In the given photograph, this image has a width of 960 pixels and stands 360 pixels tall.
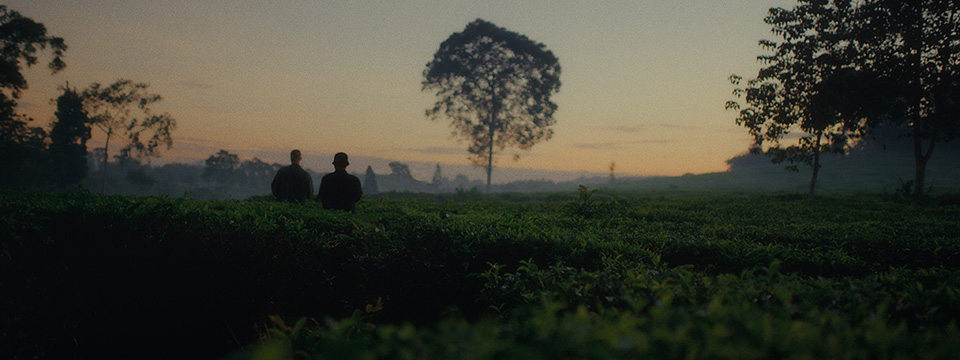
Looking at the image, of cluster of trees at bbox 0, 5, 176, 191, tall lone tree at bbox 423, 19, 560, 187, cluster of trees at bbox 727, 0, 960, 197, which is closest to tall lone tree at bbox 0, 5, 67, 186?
cluster of trees at bbox 0, 5, 176, 191

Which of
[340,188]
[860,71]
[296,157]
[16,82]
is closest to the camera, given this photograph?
[340,188]

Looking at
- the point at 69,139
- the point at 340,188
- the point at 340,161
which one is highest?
the point at 69,139

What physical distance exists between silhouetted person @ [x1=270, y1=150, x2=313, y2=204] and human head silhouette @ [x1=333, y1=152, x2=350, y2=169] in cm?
149

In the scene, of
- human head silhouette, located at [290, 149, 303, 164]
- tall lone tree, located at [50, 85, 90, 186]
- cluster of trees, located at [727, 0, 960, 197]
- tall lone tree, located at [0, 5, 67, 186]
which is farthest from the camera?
tall lone tree, located at [50, 85, 90, 186]

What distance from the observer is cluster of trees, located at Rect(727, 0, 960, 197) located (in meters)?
17.4

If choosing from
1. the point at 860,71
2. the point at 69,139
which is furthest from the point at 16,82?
the point at 860,71

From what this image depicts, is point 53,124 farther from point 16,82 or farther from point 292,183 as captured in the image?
point 292,183

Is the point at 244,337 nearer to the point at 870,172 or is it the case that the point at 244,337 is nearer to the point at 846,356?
the point at 846,356

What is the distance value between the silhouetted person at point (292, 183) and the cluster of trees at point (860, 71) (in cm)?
1913

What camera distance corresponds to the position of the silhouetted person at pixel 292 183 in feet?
29.8

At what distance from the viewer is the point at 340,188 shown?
7930 mm

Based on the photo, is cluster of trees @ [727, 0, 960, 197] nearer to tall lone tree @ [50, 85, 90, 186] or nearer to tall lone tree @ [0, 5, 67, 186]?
tall lone tree @ [0, 5, 67, 186]

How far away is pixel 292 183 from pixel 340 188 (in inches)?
74.2

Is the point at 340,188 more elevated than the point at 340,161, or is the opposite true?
the point at 340,161
